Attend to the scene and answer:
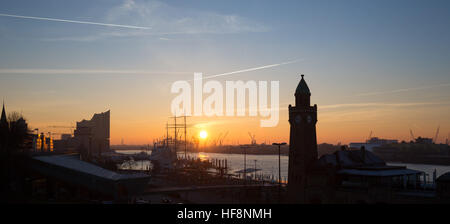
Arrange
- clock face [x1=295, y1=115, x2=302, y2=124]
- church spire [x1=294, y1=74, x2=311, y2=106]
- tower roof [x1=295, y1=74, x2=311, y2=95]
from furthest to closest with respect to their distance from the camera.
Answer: tower roof [x1=295, y1=74, x2=311, y2=95]
church spire [x1=294, y1=74, x2=311, y2=106]
clock face [x1=295, y1=115, x2=302, y2=124]

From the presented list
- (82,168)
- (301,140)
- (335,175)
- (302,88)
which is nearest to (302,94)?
(302,88)

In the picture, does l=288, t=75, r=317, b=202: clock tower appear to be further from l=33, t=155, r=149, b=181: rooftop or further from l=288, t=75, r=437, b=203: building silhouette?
l=33, t=155, r=149, b=181: rooftop

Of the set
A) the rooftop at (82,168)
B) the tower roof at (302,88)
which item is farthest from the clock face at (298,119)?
the rooftop at (82,168)

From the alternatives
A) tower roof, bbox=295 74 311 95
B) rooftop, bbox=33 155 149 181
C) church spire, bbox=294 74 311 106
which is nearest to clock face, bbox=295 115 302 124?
church spire, bbox=294 74 311 106

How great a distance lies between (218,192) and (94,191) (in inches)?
1629

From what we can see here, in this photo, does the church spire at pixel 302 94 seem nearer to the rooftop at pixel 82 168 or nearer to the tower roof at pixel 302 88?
the tower roof at pixel 302 88

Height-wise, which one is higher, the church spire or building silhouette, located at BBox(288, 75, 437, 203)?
the church spire

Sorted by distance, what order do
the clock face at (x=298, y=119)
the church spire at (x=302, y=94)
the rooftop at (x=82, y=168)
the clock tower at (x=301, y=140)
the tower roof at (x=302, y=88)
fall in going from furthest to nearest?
the tower roof at (x=302, y=88)
the church spire at (x=302, y=94)
the clock face at (x=298, y=119)
the clock tower at (x=301, y=140)
the rooftop at (x=82, y=168)

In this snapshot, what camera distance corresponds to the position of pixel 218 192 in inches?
4134

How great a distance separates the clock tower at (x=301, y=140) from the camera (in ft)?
235

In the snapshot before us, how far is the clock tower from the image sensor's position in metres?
71.5
